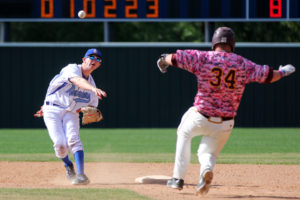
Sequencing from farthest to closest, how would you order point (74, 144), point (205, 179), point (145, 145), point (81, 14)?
point (81, 14) < point (145, 145) < point (74, 144) < point (205, 179)

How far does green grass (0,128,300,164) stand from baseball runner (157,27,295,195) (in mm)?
4133

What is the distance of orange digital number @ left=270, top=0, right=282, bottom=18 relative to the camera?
15.4 metres

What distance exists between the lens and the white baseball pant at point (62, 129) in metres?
6.99

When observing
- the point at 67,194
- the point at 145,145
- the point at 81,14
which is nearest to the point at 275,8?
the point at 81,14

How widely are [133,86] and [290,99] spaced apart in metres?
4.42

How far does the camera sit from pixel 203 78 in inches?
223

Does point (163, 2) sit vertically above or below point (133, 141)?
above

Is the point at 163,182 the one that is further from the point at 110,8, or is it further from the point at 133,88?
the point at 133,88

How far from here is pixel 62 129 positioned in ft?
23.3

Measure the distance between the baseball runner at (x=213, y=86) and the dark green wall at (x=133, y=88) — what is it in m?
11.3

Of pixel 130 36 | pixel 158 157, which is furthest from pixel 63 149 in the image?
pixel 130 36

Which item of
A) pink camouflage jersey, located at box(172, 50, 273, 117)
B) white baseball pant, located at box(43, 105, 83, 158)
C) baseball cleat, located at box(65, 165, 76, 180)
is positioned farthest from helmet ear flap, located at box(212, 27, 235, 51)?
baseball cleat, located at box(65, 165, 76, 180)

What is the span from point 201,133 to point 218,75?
0.60m

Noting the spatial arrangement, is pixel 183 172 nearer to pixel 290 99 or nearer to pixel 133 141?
pixel 133 141
